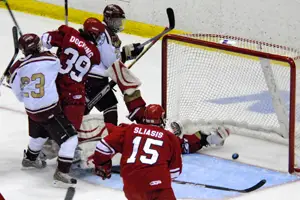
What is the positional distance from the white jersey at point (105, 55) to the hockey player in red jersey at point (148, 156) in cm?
156

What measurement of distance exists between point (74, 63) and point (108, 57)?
1.02 feet

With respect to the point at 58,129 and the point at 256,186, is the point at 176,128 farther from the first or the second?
the point at 58,129

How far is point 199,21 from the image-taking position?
29.4 feet

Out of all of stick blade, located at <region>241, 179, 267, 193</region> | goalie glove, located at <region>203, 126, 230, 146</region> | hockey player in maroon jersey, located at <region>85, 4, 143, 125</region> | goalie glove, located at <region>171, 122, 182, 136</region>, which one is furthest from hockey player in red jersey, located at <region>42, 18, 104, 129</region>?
stick blade, located at <region>241, 179, 267, 193</region>

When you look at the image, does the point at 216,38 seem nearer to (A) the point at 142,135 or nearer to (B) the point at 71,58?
(B) the point at 71,58

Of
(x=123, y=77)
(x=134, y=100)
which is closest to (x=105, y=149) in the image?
(x=123, y=77)

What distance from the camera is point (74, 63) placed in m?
5.95

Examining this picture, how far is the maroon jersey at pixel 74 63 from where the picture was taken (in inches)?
234

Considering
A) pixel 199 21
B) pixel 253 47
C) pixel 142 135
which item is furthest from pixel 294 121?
pixel 199 21

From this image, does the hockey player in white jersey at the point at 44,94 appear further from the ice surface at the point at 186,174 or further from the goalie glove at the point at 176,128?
the goalie glove at the point at 176,128

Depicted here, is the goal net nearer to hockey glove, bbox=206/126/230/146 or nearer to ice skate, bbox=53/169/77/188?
hockey glove, bbox=206/126/230/146

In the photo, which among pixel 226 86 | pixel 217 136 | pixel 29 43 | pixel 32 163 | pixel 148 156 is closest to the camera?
pixel 148 156

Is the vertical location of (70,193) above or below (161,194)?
below

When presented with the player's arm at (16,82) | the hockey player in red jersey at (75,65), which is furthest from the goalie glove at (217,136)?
the player's arm at (16,82)
